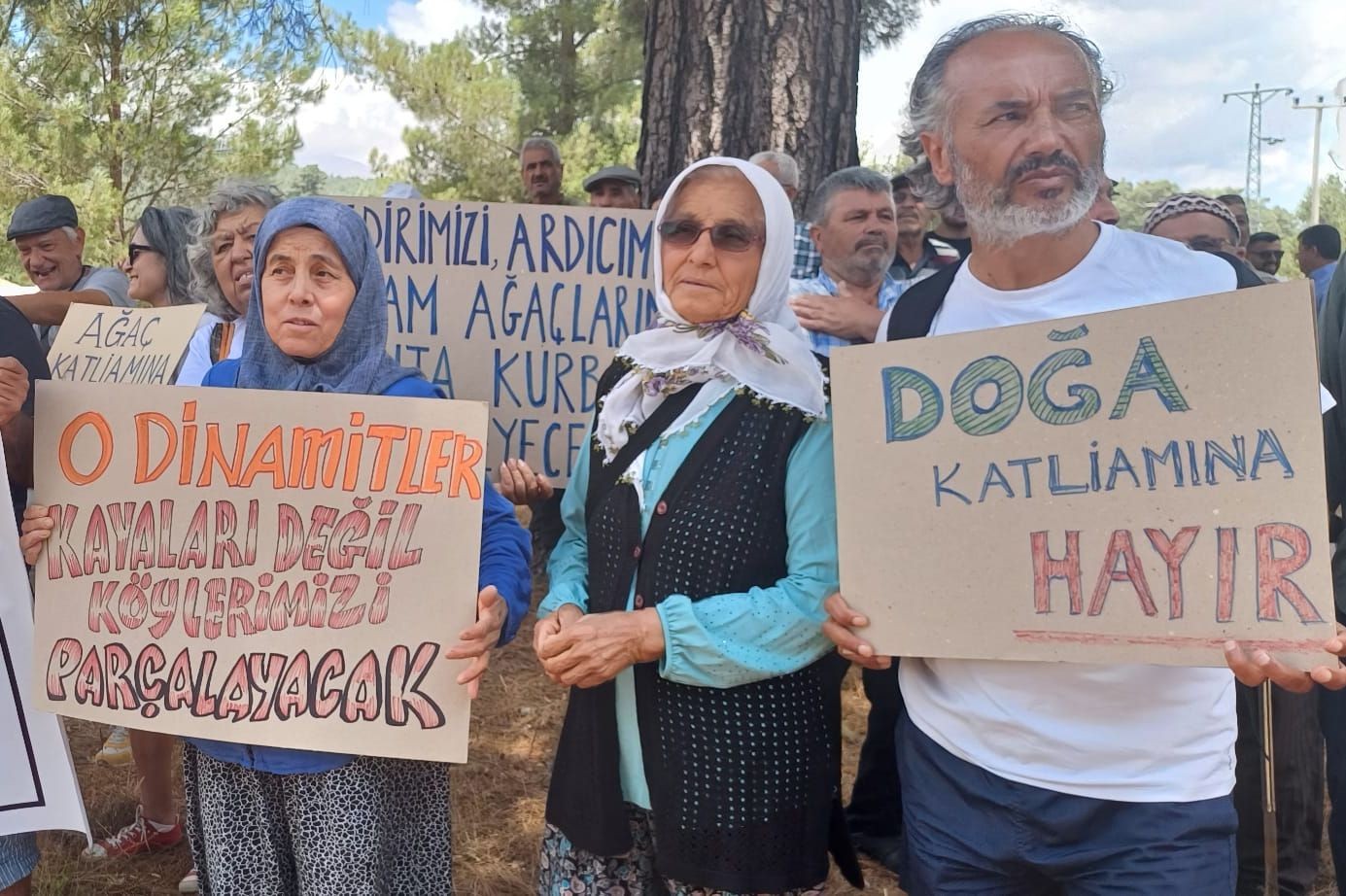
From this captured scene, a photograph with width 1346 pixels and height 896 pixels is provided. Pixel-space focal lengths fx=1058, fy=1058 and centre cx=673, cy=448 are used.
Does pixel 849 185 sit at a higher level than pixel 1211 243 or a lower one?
higher

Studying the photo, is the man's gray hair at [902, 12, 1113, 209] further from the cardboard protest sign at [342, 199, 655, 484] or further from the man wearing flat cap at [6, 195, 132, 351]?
the man wearing flat cap at [6, 195, 132, 351]

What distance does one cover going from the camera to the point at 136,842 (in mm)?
3283

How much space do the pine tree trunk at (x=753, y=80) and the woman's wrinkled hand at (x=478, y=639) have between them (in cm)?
270

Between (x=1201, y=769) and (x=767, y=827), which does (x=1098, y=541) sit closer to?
(x=1201, y=769)

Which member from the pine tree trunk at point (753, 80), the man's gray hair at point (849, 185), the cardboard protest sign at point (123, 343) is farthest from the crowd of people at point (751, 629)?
the pine tree trunk at point (753, 80)

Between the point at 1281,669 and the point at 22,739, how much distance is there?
6.93 ft

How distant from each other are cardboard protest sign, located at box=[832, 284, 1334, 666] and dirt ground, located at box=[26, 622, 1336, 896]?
2.03m

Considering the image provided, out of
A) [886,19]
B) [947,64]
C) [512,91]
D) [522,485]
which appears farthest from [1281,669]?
[512,91]

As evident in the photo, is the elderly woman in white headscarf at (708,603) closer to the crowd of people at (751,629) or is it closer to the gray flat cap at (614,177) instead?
the crowd of people at (751,629)

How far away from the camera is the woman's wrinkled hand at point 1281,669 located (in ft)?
4.36

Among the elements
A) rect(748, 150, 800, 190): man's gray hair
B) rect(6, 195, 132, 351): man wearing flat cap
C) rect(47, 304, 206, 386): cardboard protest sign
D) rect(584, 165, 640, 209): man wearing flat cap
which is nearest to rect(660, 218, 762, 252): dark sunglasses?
rect(47, 304, 206, 386): cardboard protest sign

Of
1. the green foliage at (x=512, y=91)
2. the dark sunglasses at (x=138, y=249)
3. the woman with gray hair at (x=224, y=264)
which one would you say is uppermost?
the green foliage at (x=512, y=91)

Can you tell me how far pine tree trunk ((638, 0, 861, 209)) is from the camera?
4047 millimetres

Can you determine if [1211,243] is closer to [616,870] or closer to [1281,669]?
[1281,669]
